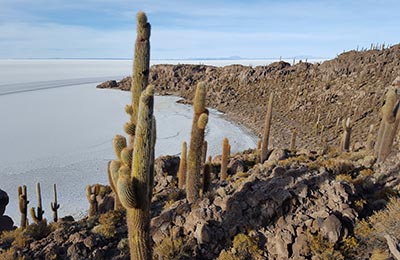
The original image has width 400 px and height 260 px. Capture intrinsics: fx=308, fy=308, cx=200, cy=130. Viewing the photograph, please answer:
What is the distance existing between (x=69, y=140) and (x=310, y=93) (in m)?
26.0

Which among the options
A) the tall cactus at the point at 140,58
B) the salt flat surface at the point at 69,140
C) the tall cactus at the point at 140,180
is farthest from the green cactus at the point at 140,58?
the salt flat surface at the point at 69,140

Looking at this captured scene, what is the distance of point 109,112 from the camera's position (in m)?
37.2

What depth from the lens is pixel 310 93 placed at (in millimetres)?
35375

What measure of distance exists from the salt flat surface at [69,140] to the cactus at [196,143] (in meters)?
6.74

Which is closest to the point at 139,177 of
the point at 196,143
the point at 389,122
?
the point at 196,143

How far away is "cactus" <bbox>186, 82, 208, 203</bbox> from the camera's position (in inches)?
341

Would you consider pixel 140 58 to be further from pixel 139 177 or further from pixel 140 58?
pixel 139 177

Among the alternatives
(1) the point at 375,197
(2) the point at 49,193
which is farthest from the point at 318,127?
(2) the point at 49,193

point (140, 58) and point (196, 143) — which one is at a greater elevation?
point (140, 58)

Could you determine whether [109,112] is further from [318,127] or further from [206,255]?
[206,255]

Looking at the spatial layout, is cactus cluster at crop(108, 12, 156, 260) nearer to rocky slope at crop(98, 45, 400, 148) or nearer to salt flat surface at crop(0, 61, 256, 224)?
salt flat surface at crop(0, 61, 256, 224)

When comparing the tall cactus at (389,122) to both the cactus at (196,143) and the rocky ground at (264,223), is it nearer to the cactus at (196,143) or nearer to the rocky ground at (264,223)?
the rocky ground at (264,223)

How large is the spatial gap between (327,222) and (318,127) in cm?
2207

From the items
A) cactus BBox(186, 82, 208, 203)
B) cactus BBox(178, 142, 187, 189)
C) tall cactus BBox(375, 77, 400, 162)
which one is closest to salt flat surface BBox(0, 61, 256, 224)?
cactus BBox(178, 142, 187, 189)
